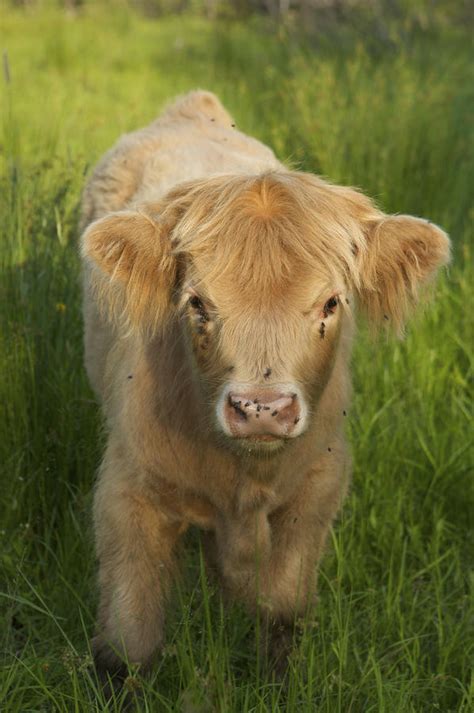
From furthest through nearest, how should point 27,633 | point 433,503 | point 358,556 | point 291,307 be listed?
point 433,503
point 358,556
point 27,633
point 291,307

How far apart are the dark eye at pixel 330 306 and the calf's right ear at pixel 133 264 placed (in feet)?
1.47

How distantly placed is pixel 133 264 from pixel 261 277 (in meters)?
0.42

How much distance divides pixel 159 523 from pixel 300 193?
100 cm

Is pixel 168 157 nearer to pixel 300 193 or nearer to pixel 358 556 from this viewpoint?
pixel 300 193

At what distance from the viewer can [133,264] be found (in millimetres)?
2803

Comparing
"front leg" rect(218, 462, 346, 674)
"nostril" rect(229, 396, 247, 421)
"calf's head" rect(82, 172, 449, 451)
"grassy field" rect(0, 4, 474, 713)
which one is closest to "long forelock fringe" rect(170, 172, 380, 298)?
"calf's head" rect(82, 172, 449, 451)

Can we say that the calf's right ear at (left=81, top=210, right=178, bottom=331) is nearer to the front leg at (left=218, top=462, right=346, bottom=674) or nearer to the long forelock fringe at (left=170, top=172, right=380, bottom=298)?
the long forelock fringe at (left=170, top=172, right=380, bottom=298)

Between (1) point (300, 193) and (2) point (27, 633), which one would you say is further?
(2) point (27, 633)

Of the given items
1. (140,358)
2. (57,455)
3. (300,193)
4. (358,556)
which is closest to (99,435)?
(57,455)

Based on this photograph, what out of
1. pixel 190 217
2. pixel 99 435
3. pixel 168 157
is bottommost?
pixel 99 435

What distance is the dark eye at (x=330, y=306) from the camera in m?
2.67

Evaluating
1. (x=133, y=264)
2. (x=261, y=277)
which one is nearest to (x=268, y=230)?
(x=261, y=277)

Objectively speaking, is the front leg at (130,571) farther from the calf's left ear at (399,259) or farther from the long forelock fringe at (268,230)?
the calf's left ear at (399,259)

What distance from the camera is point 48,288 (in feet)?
12.9
